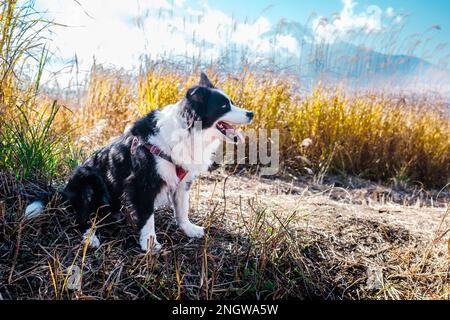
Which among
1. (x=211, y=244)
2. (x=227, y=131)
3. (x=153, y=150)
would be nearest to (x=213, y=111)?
(x=227, y=131)

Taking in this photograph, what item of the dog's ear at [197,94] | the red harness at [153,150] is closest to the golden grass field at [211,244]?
the red harness at [153,150]

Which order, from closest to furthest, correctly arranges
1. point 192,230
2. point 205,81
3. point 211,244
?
point 211,244, point 192,230, point 205,81

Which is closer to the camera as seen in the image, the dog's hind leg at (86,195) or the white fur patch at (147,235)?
the white fur patch at (147,235)

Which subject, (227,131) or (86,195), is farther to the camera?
(227,131)

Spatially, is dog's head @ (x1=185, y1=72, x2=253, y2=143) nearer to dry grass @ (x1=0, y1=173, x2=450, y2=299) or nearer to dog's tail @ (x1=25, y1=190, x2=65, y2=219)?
dry grass @ (x1=0, y1=173, x2=450, y2=299)

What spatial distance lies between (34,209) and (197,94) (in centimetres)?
121

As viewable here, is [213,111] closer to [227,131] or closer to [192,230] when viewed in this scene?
[227,131]

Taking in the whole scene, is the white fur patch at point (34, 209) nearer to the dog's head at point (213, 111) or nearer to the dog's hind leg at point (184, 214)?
the dog's hind leg at point (184, 214)

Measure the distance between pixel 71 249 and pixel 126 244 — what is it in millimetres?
327

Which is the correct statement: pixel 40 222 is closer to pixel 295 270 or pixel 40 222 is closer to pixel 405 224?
pixel 295 270

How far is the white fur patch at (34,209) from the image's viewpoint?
2502 millimetres

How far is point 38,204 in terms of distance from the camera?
2562 mm

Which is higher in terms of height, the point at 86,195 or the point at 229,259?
the point at 86,195

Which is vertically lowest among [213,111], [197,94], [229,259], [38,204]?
[229,259]
